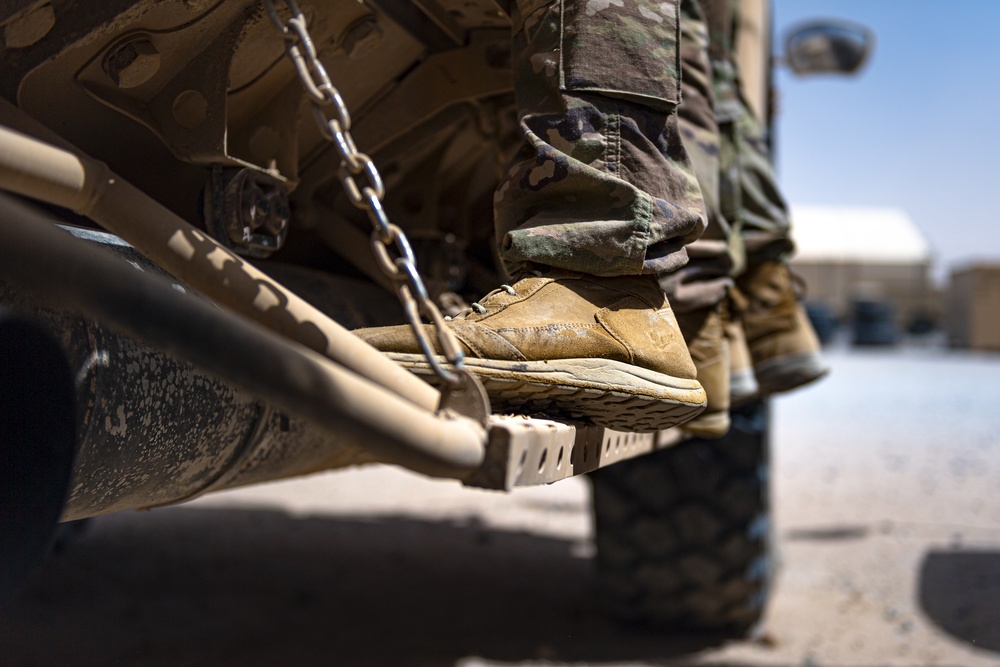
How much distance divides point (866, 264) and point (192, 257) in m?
18.9

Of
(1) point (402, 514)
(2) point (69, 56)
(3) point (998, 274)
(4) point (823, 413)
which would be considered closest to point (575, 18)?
(2) point (69, 56)

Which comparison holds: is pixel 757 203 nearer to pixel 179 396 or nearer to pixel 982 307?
pixel 179 396

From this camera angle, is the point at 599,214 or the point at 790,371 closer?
the point at 599,214

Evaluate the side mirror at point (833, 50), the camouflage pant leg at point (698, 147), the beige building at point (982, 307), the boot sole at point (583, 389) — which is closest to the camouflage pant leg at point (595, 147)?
the boot sole at point (583, 389)

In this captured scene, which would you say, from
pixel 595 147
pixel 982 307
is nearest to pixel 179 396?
pixel 595 147

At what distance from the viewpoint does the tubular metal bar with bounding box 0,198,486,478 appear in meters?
0.64

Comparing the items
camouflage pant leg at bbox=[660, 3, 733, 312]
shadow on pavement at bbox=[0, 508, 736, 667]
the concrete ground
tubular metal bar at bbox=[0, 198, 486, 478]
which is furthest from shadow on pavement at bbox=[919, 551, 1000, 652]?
tubular metal bar at bbox=[0, 198, 486, 478]

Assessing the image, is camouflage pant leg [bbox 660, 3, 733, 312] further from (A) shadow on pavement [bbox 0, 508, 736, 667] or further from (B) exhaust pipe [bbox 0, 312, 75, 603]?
(A) shadow on pavement [bbox 0, 508, 736, 667]

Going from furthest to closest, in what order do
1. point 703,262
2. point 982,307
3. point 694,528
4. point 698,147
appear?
1. point 982,307
2. point 694,528
3. point 703,262
4. point 698,147

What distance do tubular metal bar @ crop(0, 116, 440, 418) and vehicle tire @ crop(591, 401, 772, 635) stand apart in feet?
5.63

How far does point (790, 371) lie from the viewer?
208cm

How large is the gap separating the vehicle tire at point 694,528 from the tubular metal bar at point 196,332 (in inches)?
72.5

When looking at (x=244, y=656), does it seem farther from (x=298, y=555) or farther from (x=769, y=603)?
(x=769, y=603)

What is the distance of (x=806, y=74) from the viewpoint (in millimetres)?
4137
